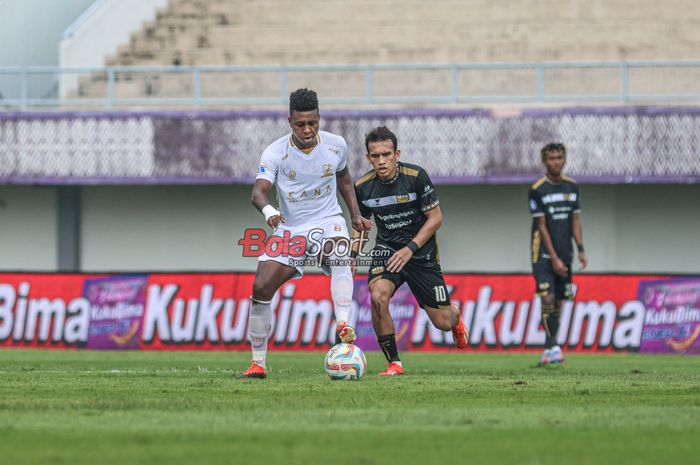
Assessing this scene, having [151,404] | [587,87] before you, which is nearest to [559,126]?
[587,87]

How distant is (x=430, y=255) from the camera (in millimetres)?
12516

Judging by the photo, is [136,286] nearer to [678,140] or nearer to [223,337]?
[223,337]

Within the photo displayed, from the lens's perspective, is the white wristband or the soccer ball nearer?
the white wristband

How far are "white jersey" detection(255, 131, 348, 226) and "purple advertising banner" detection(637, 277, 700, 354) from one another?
10.4m

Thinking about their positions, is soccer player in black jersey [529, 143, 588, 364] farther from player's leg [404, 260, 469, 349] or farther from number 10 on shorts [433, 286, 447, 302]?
number 10 on shorts [433, 286, 447, 302]

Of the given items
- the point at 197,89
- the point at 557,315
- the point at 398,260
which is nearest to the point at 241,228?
the point at 197,89

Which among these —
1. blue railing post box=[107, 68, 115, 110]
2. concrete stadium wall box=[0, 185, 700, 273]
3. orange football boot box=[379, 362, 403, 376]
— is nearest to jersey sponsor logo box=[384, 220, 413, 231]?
orange football boot box=[379, 362, 403, 376]

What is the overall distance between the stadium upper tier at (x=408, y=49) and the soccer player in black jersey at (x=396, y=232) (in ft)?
48.3

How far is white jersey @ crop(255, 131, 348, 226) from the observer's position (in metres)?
11.6

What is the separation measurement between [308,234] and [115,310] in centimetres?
1106

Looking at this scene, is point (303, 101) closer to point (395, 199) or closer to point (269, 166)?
point (269, 166)

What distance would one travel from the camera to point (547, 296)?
52.9 ft

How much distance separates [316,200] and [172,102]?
16862mm

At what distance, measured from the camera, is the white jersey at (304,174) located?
38.2 ft
